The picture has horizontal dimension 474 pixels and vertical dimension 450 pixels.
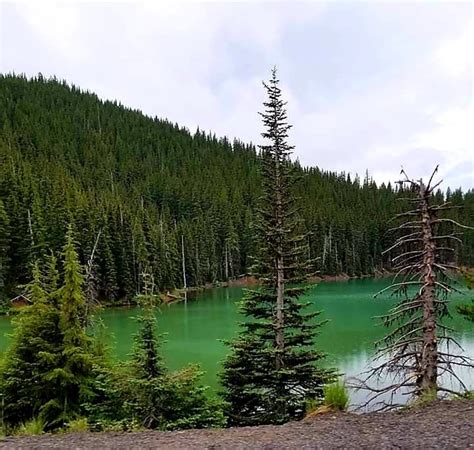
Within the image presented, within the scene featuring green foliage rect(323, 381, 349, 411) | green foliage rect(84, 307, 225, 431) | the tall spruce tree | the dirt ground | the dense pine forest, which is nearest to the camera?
the dirt ground

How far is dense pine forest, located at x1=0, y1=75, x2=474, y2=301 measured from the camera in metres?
53.6

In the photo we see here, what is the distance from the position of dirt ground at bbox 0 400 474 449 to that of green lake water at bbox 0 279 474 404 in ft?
16.4

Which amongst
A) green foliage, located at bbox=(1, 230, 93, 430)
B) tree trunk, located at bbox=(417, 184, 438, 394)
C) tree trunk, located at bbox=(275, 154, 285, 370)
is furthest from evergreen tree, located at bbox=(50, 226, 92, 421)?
tree trunk, located at bbox=(417, 184, 438, 394)

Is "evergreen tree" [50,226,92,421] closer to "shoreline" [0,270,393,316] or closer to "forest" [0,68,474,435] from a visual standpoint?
"forest" [0,68,474,435]

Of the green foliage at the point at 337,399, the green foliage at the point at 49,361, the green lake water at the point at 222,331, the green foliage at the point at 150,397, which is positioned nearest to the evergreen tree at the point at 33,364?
the green foliage at the point at 49,361

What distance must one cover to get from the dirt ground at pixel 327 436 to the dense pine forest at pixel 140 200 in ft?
23.5

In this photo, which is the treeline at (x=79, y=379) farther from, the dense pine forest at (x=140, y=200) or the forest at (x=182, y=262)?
the dense pine forest at (x=140, y=200)

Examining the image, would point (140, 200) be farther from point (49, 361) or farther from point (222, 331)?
point (49, 361)

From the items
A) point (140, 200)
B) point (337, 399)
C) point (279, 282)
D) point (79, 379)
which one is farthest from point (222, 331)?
point (140, 200)

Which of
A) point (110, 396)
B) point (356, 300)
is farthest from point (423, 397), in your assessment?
point (356, 300)

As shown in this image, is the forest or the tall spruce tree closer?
the forest

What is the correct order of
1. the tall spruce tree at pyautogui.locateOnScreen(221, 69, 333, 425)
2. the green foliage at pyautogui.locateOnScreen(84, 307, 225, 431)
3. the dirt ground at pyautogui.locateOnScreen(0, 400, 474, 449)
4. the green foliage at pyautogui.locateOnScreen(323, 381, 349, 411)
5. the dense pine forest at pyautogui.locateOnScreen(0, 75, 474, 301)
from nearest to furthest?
the dirt ground at pyautogui.locateOnScreen(0, 400, 474, 449), the green foliage at pyautogui.locateOnScreen(323, 381, 349, 411), the green foliage at pyautogui.locateOnScreen(84, 307, 225, 431), the tall spruce tree at pyautogui.locateOnScreen(221, 69, 333, 425), the dense pine forest at pyautogui.locateOnScreen(0, 75, 474, 301)

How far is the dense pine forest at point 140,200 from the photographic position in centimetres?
5356

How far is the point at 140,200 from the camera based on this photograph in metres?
104
